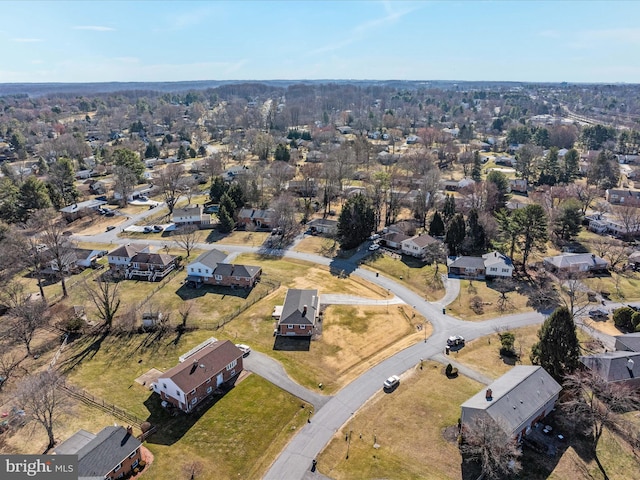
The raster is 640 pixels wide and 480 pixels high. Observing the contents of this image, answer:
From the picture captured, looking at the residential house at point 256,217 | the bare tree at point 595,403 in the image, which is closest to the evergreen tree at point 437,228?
the residential house at point 256,217

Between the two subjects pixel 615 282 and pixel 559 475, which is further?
pixel 615 282

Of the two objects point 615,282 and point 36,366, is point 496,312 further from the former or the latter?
point 36,366

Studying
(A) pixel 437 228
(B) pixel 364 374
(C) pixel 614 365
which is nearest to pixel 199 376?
(B) pixel 364 374

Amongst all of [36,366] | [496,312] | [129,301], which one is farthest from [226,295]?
[496,312]

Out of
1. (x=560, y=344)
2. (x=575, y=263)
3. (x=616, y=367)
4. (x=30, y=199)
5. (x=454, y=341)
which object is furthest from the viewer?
(x=30, y=199)

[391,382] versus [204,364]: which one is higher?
[204,364]

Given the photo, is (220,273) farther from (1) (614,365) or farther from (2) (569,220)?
(2) (569,220)

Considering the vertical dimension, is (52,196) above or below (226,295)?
above
